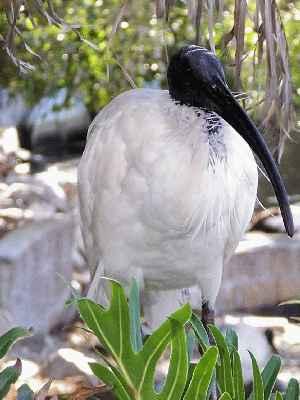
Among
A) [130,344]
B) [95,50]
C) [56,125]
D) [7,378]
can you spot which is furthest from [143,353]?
[56,125]

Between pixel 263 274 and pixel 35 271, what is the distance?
3.53 feet

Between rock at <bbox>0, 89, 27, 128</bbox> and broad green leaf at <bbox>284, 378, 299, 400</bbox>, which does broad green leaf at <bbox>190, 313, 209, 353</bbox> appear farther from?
rock at <bbox>0, 89, 27, 128</bbox>

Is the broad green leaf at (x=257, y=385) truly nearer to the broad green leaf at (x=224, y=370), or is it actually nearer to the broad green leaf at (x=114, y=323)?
the broad green leaf at (x=224, y=370)

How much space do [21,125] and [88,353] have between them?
260 centimetres

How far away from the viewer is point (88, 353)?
128 inches

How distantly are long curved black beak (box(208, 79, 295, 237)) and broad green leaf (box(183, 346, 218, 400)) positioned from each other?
1.66 ft

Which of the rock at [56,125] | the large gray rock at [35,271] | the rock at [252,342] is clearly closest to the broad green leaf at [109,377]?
the large gray rock at [35,271]

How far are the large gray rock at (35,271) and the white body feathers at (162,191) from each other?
831 mm

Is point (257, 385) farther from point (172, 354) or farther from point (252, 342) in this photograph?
point (252, 342)

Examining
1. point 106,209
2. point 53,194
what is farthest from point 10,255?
point 106,209

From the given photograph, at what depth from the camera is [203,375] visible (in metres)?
1.37

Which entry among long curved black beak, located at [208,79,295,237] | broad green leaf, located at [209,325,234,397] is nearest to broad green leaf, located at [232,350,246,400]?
broad green leaf, located at [209,325,234,397]

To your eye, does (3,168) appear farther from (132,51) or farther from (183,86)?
(183,86)

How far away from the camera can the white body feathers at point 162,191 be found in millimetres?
2006
